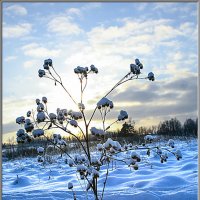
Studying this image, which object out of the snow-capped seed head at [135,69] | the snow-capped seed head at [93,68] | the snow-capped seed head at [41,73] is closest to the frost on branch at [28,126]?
the snow-capped seed head at [41,73]

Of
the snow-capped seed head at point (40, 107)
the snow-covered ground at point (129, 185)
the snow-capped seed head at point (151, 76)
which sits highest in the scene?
the snow-capped seed head at point (151, 76)

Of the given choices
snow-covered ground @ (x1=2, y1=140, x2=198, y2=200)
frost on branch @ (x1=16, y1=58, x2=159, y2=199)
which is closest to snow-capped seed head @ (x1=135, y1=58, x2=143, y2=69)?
frost on branch @ (x1=16, y1=58, x2=159, y2=199)

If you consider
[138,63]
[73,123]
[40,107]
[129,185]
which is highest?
[138,63]

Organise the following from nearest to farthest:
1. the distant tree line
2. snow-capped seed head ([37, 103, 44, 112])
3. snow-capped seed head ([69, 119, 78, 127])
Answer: snow-capped seed head ([69, 119, 78, 127]) → snow-capped seed head ([37, 103, 44, 112]) → the distant tree line

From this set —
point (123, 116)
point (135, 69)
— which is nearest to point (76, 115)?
point (123, 116)

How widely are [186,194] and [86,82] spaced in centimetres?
172

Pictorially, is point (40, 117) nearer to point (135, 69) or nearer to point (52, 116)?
point (52, 116)

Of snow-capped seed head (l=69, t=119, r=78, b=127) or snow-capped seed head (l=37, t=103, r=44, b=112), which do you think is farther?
snow-capped seed head (l=37, t=103, r=44, b=112)

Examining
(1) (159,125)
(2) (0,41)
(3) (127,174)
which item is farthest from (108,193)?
(1) (159,125)

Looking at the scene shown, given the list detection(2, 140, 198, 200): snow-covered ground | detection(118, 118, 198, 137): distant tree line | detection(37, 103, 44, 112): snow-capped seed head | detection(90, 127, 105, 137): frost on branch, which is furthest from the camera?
detection(118, 118, 198, 137): distant tree line

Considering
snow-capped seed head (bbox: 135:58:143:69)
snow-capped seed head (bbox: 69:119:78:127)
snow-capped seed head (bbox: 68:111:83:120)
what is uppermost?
snow-capped seed head (bbox: 135:58:143:69)

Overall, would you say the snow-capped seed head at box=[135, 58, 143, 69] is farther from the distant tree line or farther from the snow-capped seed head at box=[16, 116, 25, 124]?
the distant tree line

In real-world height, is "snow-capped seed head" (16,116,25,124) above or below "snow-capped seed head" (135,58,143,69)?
below

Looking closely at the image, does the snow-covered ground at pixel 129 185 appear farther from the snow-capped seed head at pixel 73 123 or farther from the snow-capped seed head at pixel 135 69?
the snow-capped seed head at pixel 135 69
